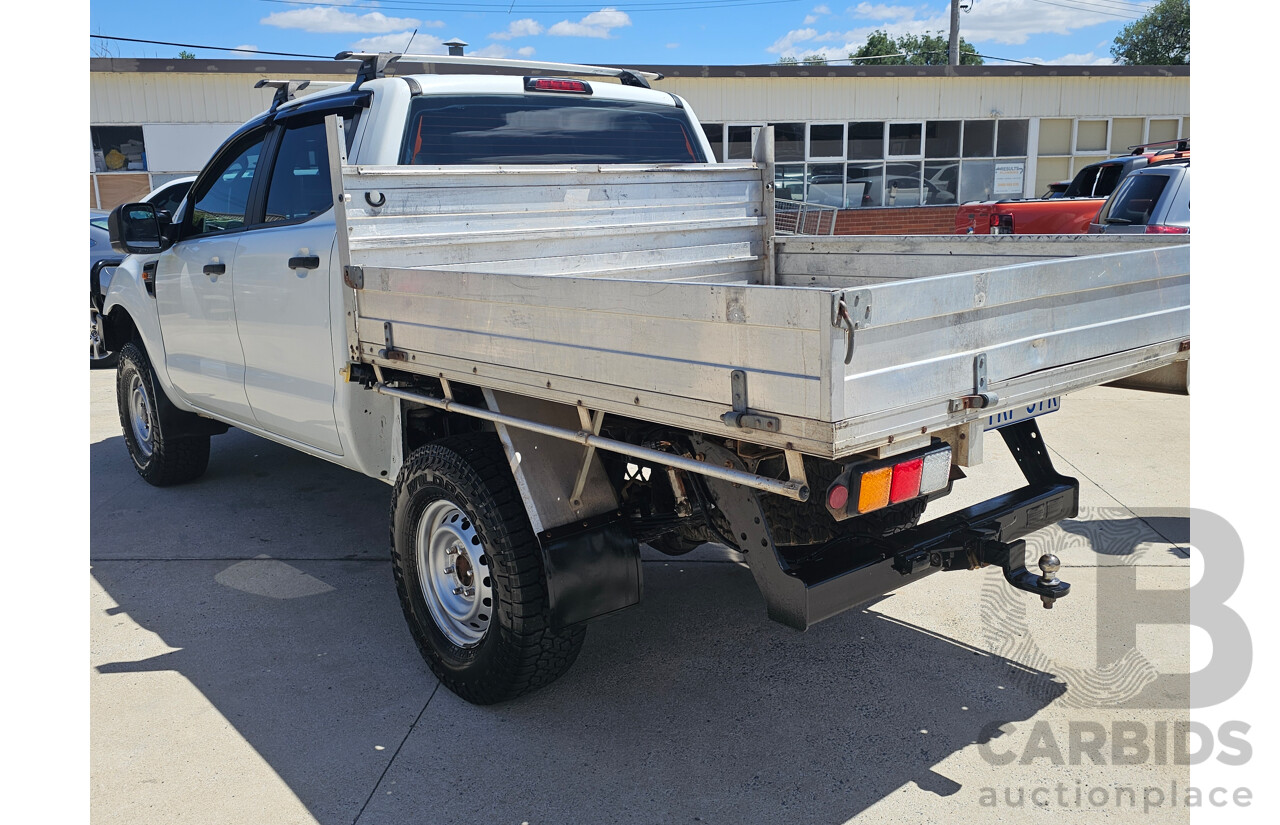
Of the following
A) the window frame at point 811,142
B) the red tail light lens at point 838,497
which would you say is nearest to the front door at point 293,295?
the red tail light lens at point 838,497

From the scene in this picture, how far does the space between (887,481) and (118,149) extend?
23.0 meters

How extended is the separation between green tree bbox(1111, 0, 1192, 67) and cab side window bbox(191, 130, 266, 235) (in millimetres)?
85297

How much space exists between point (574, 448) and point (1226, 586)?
3.01 m

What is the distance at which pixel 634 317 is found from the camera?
2.77 m

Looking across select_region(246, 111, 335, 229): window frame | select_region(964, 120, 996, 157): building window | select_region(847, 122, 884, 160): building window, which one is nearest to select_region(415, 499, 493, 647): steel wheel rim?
select_region(246, 111, 335, 229): window frame

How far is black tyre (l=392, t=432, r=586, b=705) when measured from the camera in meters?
3.35

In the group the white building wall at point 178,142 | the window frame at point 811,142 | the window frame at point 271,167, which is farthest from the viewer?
the window frame at point 811,142

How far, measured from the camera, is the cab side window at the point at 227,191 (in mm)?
5062

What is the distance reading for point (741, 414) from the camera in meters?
2.50

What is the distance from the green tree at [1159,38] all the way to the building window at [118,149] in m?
76.7

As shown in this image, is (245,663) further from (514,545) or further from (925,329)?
(925,329)

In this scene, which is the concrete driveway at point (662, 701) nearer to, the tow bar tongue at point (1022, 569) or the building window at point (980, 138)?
the tow bar tongue at point (1022, 569)

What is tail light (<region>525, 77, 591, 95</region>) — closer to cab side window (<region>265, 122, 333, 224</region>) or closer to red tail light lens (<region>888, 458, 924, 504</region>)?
cab side window (<region>265, 122, 333, 224</region>)

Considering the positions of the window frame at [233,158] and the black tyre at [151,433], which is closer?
the window frame at [233,158]
